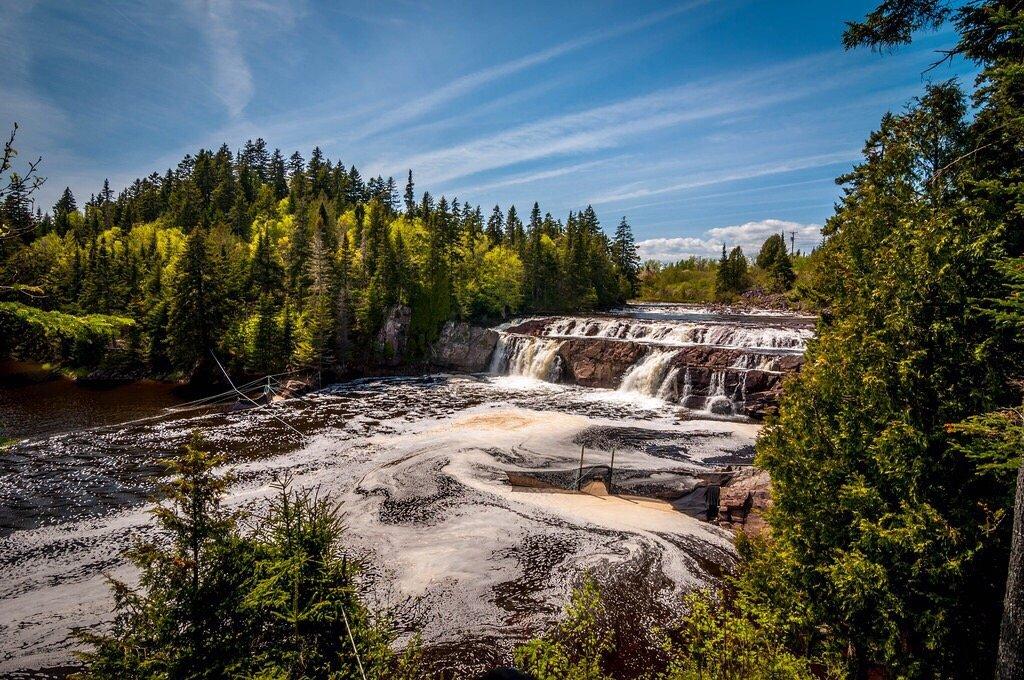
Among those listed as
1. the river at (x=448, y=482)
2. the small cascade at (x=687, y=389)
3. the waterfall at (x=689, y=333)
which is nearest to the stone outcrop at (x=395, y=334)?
the river at (x=448, y=482)

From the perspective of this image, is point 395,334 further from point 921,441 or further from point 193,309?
point 921,441

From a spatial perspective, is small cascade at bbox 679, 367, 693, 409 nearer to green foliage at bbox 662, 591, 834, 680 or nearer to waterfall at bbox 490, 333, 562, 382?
waterfall at bbox 490, 333, 562, 382

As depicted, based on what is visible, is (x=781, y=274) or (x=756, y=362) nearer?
(x=756, y=362)

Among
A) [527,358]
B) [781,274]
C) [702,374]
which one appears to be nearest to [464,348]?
[527,358]

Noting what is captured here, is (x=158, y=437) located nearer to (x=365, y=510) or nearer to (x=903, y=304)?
(x=365, y=510)

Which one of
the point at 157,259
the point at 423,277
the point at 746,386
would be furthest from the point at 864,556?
the point at 157,259

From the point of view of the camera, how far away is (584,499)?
18.4 meters

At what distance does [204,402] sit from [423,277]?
24859 mm

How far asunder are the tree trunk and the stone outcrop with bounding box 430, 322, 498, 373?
139 feet

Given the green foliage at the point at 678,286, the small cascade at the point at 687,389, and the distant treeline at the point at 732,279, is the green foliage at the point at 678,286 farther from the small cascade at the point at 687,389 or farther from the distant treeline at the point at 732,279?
the small cascade at the point at 687,389

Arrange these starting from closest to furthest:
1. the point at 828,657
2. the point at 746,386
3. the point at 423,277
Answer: the point at 828,657 → the point at 746,386 → the point at 423,277

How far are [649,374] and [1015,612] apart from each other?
96.4 feet

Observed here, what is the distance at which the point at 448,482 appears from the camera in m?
19.6

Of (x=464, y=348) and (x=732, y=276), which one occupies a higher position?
(x=732, y=276)
